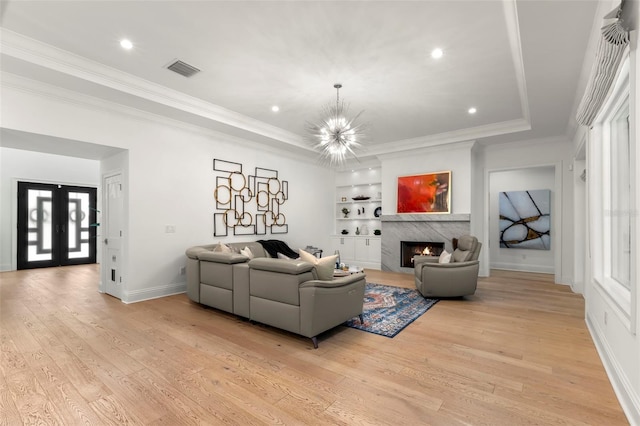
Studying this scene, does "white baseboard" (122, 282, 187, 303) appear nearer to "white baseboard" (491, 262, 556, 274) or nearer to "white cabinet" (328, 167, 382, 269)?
"white cabinet" (328, 167, 382, 269)

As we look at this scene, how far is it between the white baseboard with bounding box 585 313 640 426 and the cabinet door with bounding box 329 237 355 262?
5.64m

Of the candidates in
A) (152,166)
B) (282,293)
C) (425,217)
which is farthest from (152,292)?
(425,217)

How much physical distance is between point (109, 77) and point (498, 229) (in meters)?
8.78

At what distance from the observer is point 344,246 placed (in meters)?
8.55

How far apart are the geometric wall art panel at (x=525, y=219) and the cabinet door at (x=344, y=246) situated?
3.92 metres

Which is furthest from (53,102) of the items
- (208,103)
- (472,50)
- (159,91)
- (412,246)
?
(412,246)

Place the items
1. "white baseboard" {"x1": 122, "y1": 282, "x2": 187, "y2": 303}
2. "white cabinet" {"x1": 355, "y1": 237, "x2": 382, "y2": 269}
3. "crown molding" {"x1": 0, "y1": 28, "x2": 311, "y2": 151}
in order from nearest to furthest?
"crown molding" {"x1": 0, "y1": 28, "x2": 311, "y2": 151} < "white baseboard" {"x1": 122, "y1": 282, "x2": 187, "y2": 303} < "white cabinet" {"x1": 355, "y1": 237, "x2": 382, "y2": 269}

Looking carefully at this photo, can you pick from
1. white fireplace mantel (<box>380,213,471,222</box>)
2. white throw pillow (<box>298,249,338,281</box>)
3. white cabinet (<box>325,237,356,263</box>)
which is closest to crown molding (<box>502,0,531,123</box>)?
white fireplace mantel (<box>380,213,471,222</box>)

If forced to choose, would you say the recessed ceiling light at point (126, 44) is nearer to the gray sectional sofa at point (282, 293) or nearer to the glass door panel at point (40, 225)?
the gray sectional sofa at point (282, 293)

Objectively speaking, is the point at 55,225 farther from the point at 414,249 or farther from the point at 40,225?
the point at 414,249

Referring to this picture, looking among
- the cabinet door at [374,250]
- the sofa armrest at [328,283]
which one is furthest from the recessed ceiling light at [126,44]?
the cabinet door at [374,250]

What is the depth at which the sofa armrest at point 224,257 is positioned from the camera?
3.83m

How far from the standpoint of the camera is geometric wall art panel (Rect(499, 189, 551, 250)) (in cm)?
739

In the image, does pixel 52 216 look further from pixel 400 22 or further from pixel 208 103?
pixel 400 22
